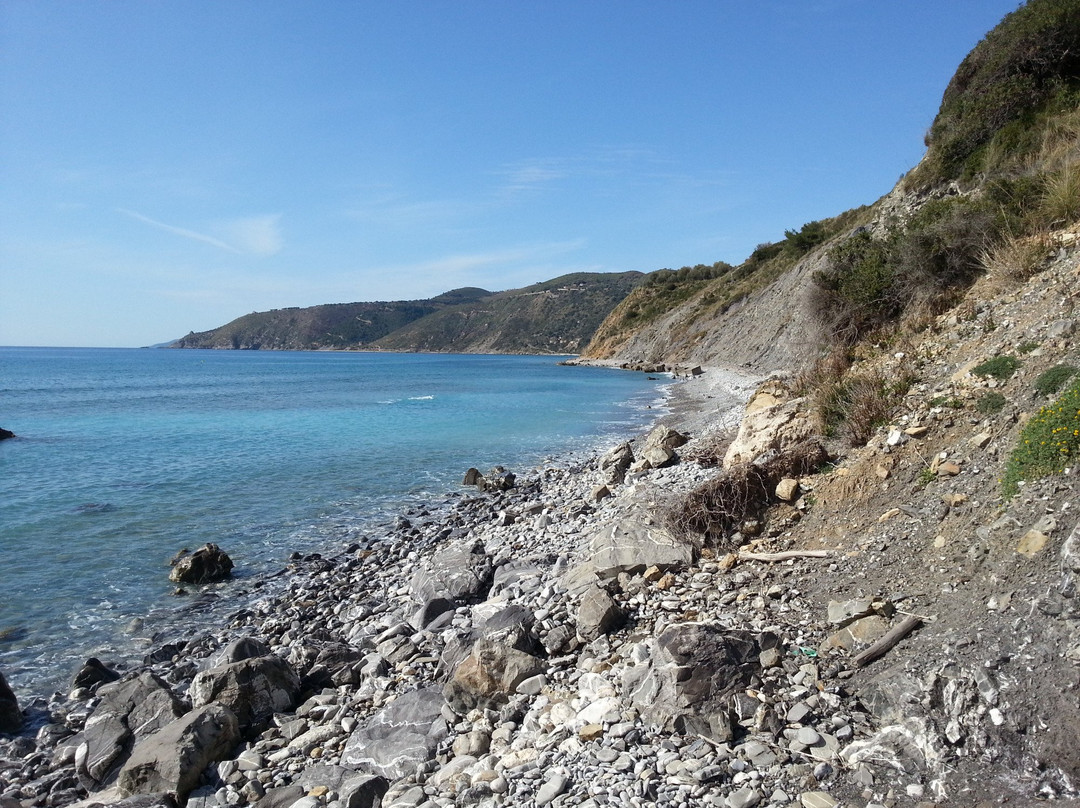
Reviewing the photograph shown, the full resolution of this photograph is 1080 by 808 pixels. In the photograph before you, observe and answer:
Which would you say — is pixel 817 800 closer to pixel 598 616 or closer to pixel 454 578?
pixel 598 616

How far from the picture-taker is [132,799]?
5641 millimetres

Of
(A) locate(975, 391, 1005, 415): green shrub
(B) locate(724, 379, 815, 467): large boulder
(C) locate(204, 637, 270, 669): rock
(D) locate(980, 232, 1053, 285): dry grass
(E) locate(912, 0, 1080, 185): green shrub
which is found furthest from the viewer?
(E) locate(912, 0, 1080, 185): green shrub

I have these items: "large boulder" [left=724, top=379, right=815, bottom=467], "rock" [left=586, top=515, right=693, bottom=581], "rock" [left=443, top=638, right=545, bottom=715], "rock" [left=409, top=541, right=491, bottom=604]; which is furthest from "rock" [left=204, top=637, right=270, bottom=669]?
"large boulder" [left=724, top=379, right=815, bottom=467]

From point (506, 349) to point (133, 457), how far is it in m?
152

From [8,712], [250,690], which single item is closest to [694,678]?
[250,690]

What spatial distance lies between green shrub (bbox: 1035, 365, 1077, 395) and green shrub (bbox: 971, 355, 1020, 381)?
0.91 meters

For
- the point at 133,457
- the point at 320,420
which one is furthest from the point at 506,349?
the point at 133,457

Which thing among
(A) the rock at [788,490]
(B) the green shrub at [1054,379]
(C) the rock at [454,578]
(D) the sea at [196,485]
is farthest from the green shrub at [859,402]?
(D) the sea at [196,485]

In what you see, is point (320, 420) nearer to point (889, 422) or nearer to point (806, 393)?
point (806, 393)

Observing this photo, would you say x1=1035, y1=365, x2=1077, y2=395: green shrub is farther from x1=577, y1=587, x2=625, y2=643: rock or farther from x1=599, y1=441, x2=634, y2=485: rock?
x1=599, y1=441, x2=634, y2=485: rock

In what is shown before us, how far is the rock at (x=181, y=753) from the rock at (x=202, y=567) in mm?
5313

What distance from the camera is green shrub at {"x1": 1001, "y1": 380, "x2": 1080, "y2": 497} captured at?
210 inches

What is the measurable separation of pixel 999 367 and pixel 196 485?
19.0 metres

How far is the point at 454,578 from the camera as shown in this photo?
9.58 metres
